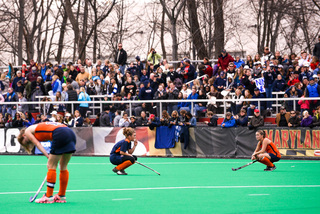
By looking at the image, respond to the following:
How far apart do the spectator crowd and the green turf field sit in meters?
2.60

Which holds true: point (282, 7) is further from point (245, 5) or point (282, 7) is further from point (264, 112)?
point (264, 112)

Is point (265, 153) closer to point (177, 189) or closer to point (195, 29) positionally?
point (177, 189)

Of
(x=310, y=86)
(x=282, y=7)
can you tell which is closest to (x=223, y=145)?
(x=310, y=86)

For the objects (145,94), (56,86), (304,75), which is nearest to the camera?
(304,75)

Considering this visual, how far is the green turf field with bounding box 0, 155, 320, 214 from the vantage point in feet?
34.9

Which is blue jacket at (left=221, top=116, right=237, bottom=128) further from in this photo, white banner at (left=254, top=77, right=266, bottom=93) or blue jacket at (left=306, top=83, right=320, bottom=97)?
blue jacket at (left=306, top=83, right=320, bottom=97)

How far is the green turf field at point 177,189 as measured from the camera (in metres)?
10.6

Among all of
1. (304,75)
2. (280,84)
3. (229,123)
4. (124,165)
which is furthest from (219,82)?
(124,165)

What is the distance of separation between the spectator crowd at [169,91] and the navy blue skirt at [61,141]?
11.9m

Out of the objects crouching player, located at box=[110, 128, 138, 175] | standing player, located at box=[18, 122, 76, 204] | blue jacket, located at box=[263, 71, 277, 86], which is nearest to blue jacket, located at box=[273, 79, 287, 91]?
blue jacket, located at box=[263, 71, 277, 86]

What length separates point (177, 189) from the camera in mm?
13516

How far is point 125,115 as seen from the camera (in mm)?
25000

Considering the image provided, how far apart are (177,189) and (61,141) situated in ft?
12.1

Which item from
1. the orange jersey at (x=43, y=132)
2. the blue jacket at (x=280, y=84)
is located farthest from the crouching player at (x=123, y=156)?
the blue jacket at (x=280, y=84)
